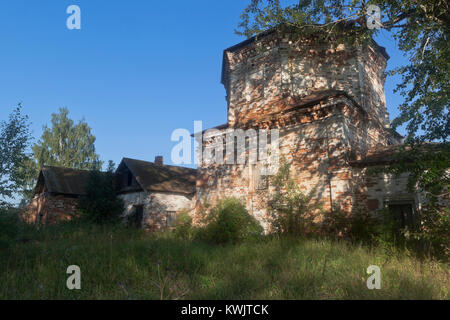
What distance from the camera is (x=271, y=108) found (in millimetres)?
11422

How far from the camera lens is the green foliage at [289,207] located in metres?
8.66

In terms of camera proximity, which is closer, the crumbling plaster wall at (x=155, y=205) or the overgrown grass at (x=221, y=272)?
the overgrown grass at (x=221, y=272)

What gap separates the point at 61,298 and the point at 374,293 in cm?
518

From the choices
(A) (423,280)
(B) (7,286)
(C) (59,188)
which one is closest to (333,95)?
(A) (423,280)

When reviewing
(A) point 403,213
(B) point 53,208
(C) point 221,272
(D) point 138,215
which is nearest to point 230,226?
(C) point 221,272

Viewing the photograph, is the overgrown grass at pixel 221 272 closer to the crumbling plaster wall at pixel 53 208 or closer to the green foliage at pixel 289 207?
the green foliage at pixel 289 207

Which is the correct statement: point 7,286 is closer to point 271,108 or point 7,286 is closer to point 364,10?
point 271,108

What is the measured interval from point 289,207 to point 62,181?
691 inches

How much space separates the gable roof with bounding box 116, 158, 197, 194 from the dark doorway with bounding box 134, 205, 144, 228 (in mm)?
1610

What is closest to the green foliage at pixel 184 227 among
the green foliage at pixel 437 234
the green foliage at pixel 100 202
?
the green foliage at pixel 100 202

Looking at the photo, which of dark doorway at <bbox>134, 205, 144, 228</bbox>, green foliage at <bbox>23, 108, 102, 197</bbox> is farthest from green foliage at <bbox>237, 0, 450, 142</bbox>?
green foliage at <bbox>23, 108, 102, 197</bbox>

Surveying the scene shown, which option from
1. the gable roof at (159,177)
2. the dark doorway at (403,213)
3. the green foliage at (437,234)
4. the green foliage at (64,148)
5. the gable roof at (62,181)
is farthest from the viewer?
the green foliage at (64,148)

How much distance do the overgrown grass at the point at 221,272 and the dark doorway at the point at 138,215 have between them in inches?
361

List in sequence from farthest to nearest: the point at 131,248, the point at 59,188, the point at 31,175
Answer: the point at 31,175
the point at 59,188
the point at 131,248
